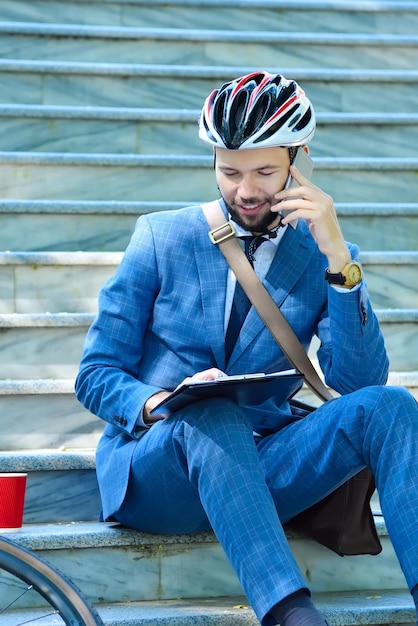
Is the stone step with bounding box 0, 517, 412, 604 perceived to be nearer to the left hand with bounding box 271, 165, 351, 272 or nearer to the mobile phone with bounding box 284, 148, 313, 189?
the left hand with bounding box 271, 165, 351, 272

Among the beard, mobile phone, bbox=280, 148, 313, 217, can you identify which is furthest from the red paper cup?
mobile phone, bbox=280, 148, 313, 217

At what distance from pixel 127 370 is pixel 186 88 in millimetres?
2412

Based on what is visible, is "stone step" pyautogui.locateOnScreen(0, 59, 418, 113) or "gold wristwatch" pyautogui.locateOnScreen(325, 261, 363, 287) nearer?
"gold wristwatch" pyautogui.locateOnScreen(325, 261, 363, 287)

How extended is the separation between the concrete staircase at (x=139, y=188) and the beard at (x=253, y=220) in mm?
803

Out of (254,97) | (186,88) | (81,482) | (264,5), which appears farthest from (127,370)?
(264,5)

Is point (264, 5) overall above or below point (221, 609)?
above

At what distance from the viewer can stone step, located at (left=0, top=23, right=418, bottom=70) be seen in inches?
202

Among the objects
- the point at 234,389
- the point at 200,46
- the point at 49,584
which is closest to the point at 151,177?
the point at 200,46

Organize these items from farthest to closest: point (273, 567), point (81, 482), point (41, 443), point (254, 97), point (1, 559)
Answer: point (41, 443), point (81, 482), point (254, 97), point (273, 567), point (1, 559)

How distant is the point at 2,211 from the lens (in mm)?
4160

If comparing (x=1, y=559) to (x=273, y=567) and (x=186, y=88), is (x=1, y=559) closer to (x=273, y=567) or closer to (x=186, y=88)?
(x=273, y=567)

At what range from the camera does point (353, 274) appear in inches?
107

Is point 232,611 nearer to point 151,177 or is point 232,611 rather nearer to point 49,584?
point 49,584

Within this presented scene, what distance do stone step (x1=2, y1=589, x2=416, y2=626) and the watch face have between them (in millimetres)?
795
